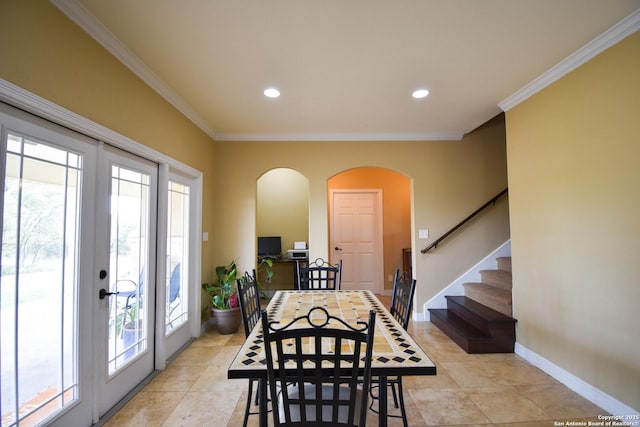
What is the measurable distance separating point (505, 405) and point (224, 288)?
3001 mm

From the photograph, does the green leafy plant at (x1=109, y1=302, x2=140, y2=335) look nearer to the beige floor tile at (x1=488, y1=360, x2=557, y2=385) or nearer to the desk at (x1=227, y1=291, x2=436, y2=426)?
the desk at (x1=227, y1=291, x2=436, y2=426)

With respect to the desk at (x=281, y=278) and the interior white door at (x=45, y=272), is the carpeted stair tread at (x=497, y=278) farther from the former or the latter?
the interior white door at (x=45, y=272)

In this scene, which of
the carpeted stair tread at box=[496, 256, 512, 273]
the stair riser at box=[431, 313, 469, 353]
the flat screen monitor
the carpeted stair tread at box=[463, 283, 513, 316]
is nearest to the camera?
the stair riser at box=[431, 313, 469, 353]

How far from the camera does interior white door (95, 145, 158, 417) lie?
2.02m

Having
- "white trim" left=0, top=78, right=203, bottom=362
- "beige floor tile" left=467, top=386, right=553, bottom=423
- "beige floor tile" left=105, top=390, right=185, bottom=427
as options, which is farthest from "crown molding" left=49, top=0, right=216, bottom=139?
"beige floor tile" left=467, top=386, right=553, bottom=423

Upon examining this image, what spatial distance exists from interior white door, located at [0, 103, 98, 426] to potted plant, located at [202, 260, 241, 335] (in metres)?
1.66

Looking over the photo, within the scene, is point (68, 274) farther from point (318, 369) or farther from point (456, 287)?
point (456, 287)

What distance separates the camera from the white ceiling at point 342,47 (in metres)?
1.76

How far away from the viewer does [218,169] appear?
4.12 metres

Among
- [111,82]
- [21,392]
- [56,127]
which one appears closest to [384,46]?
→ [111,82]

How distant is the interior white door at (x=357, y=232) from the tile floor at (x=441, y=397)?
2886 mm

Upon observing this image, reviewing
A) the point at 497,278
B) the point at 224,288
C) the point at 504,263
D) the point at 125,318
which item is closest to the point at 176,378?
the point at 125,318

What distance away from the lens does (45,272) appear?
1.62 meters

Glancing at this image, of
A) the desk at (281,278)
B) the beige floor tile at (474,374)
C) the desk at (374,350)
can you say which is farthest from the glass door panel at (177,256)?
the beige floor tile at (474,374)
